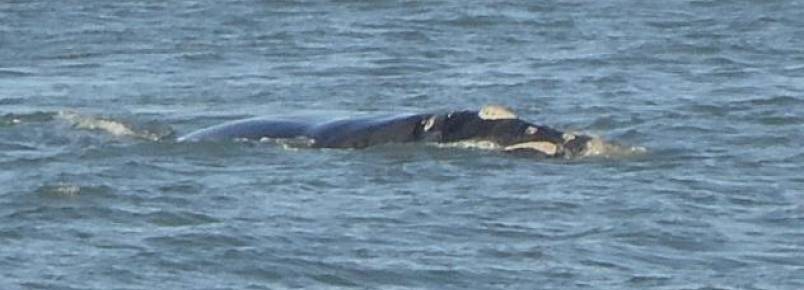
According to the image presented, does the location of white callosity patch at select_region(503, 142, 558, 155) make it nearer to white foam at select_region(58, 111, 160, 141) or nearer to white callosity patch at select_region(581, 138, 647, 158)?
white callosity patch at select_region(581, 138, 647, 158)

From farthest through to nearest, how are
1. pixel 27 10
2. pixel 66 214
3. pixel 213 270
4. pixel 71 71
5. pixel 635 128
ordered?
pixel 27 10
pixel 71 71
pixel 635 128
pixel 66 214
pixel 213 270

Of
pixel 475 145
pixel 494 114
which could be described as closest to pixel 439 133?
pixel 475 145

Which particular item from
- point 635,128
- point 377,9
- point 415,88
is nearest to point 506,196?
point 635,128

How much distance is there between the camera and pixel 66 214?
16.5 meters

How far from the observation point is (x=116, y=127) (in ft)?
70.0

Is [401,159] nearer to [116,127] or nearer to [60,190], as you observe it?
[60,190]

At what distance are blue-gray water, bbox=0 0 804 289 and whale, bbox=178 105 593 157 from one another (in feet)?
0.65

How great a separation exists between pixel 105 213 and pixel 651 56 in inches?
447

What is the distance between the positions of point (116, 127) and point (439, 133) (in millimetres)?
3202

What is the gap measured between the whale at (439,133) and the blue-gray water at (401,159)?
0.65 feet

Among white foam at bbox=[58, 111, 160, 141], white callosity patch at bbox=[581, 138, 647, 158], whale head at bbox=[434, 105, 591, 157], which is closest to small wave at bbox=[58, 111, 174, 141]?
white foam at bbox=[58, 111, 160, 141]

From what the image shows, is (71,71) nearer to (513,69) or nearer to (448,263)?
(513,69)

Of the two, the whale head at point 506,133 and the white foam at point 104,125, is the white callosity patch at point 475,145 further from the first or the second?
the white foam at point 104,125

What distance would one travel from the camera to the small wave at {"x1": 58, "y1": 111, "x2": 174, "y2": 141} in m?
20.8
